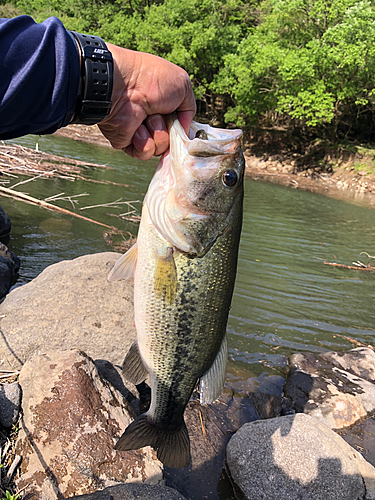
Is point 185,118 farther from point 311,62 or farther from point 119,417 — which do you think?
point 311,62

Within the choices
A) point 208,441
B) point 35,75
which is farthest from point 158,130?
point 208,441

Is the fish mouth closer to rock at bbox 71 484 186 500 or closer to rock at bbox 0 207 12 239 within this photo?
rock at bbox 71 484 186 500

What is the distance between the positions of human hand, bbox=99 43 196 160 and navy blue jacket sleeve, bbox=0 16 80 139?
271 mm

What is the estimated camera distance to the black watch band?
1.89 meters

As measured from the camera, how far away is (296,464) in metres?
4.07

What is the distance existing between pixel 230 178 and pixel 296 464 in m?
3.40

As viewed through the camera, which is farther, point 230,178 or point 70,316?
point 70,316

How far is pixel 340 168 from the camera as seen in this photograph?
2872 cm

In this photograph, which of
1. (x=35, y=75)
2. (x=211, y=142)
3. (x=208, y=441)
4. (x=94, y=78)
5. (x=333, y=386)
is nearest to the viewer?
(x=35, y=75)

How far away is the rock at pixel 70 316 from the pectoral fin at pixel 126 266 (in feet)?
A: 9.16

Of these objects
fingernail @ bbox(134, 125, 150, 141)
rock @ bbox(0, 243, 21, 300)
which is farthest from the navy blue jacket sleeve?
rock @ bbox(0, 243, 21, 300)

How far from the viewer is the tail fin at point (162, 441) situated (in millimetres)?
2617

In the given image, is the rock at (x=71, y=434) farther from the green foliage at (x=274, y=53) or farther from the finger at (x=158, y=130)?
the green foliage at (x=274, y=53)

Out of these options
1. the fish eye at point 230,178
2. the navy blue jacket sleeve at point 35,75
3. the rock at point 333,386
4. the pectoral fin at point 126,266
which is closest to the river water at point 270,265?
the rock at point 333,386
